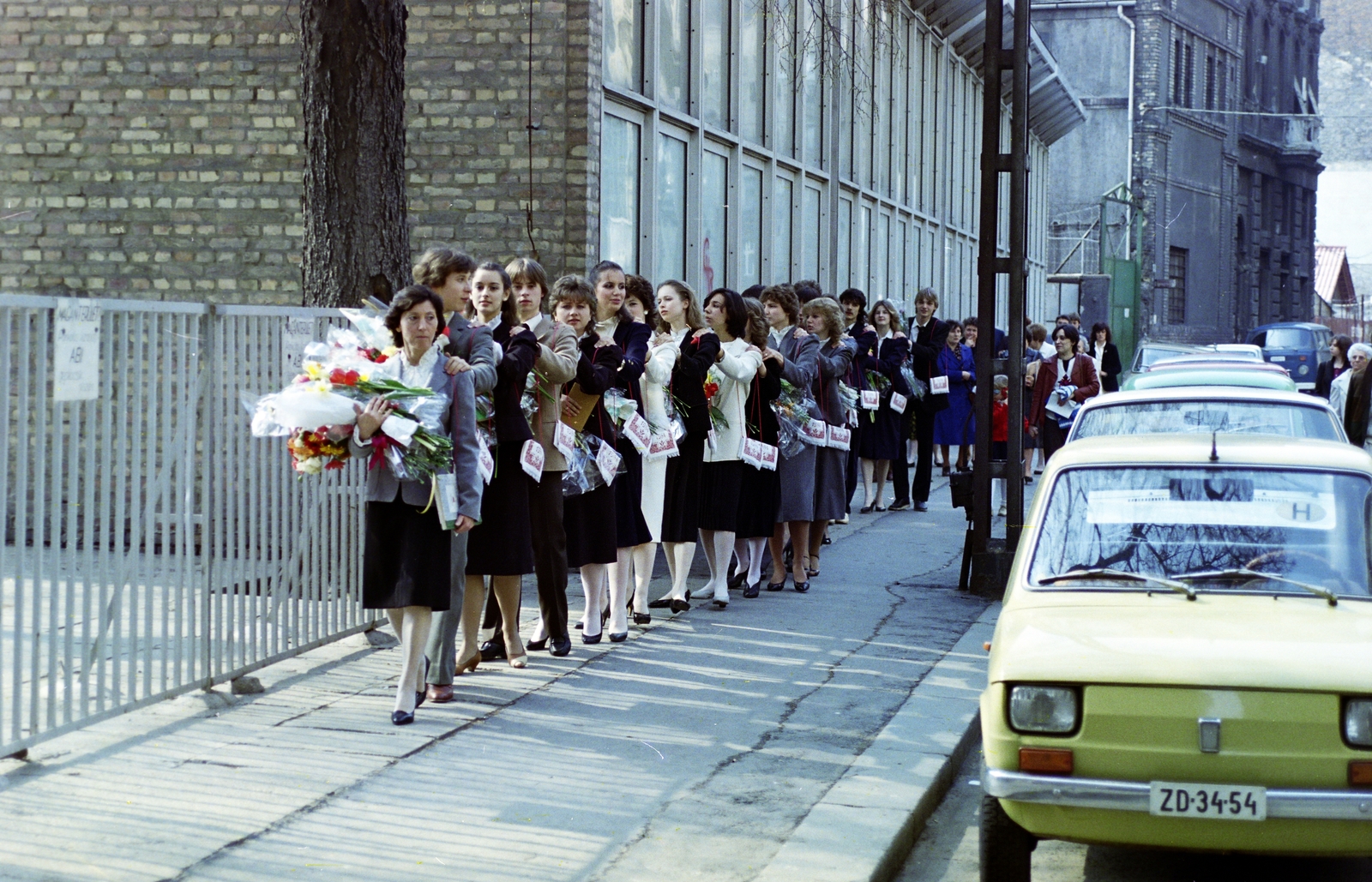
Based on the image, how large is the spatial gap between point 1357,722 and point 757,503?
21.4 feet

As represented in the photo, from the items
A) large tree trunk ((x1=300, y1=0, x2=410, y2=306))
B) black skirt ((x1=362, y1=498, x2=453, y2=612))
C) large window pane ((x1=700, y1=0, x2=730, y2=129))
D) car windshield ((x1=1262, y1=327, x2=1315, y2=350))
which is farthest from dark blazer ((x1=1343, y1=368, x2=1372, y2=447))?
car windshield ((x1=1262, y1=327, x2=1315, y2=350))

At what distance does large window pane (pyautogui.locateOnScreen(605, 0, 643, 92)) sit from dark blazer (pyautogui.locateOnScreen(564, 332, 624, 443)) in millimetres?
5084

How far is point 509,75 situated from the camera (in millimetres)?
12875

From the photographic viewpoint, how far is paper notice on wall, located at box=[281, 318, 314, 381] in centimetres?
813

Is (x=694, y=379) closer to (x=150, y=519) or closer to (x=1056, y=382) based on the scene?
(x=150, y=519)

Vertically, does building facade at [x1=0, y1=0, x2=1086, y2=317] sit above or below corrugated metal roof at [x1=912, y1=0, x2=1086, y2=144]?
below

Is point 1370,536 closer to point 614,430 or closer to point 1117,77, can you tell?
point 614,430

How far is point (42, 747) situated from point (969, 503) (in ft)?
22.6

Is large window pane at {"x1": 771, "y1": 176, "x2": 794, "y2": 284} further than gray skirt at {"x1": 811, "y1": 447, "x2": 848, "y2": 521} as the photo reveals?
Yes

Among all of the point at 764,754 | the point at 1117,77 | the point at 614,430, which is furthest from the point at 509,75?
the point at 1117,77

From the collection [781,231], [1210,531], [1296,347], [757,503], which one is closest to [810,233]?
[781,231]

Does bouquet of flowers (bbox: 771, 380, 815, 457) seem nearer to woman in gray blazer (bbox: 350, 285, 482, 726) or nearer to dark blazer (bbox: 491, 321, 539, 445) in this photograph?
dark blazer (bbox: 491, 321, 539, 445)

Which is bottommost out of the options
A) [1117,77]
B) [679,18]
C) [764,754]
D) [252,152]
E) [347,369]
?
[764,754]

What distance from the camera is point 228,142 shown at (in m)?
13.3
